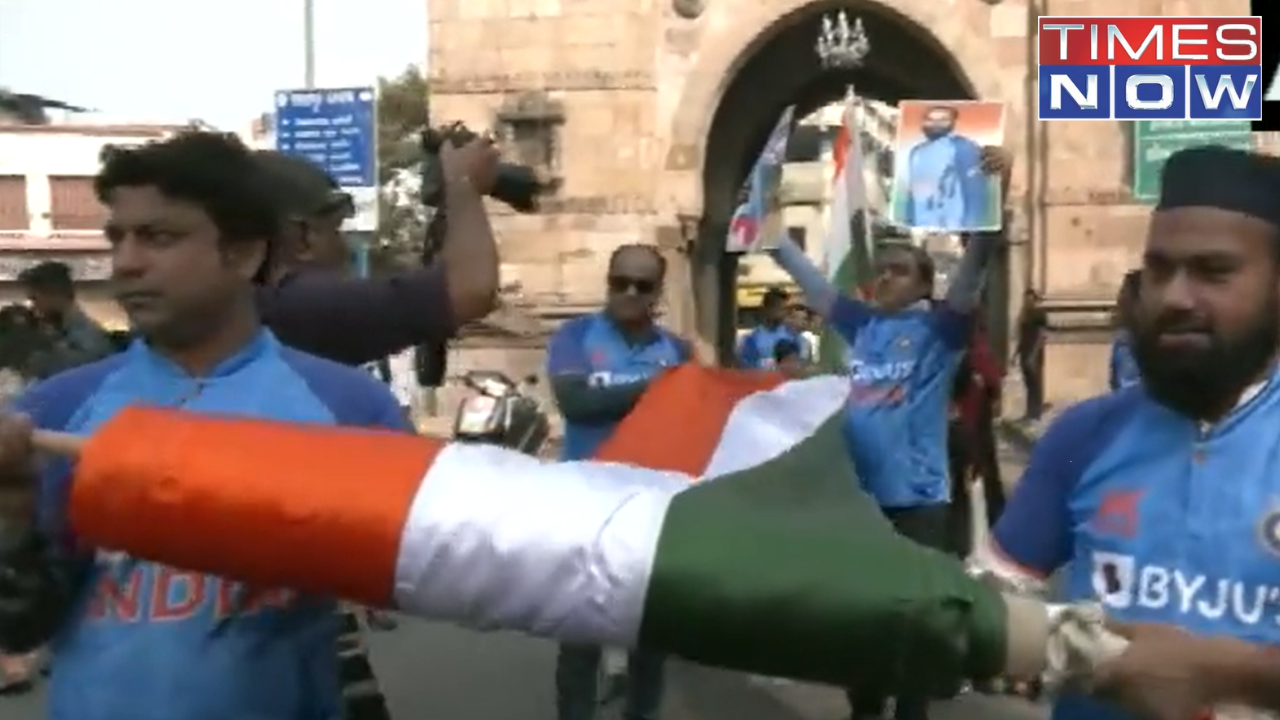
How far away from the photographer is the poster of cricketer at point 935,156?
11.2 meters

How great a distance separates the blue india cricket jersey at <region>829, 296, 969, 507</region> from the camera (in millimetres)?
7773

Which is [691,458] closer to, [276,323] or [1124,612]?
[1124,612]

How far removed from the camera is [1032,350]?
1986 centimetres

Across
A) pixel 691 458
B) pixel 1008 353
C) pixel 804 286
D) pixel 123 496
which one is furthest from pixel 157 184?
pixel 1008 353

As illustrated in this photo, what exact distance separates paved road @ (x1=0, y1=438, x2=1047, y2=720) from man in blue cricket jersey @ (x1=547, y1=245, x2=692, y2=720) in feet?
1.46

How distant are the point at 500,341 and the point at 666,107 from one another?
3235 millimetres

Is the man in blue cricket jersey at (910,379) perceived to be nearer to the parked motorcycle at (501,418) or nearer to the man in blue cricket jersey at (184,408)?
the parked motorcycle at (501,418)

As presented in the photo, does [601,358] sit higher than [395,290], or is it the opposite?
[395,290]

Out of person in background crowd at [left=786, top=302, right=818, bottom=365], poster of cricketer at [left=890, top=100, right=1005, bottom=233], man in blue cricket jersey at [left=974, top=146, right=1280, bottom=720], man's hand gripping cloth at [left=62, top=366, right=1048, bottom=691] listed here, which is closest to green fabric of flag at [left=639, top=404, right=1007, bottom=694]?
man's hand gripping cloth at [left=62, top=366, right=1048, bottom=691]

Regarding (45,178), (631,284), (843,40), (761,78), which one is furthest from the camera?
(45,178)

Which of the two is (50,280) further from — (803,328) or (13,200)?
(13,200)

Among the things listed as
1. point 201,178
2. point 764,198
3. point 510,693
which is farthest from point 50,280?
point 201,178

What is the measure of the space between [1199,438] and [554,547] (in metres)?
1.04

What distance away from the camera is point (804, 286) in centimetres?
845
